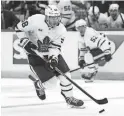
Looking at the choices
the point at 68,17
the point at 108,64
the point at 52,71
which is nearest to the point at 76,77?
the point at 108,64

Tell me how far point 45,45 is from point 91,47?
7.68ft

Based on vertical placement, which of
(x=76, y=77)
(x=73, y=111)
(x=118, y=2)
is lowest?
(x=76, y=77)

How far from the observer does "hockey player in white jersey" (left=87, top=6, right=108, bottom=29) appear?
641 centimetres

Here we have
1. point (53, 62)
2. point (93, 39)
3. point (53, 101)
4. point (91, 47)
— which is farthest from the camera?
point (91, 47)

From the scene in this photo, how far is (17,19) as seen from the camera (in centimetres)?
658

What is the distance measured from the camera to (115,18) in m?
6.41

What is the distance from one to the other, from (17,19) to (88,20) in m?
1.11

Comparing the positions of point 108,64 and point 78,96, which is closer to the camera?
point 78,96

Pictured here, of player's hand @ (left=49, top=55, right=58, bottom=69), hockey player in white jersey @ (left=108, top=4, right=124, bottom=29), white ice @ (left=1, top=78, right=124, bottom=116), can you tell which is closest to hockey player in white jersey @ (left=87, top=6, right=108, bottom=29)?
hockey player in white jersey @ (left=108, top=4, right=124, bottom=29)

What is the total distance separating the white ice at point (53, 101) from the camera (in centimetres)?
348

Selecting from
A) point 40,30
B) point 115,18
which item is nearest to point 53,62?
point 40,30

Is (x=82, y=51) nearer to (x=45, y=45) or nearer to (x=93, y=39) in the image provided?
(x=93, y=39)

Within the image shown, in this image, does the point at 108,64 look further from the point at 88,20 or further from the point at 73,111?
the point at 73,111

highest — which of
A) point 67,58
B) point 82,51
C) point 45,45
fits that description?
point 45,45
